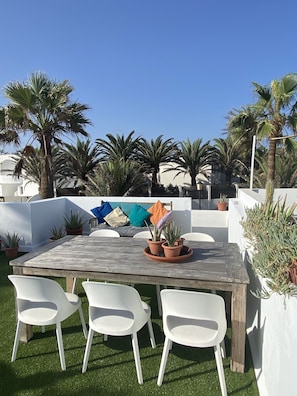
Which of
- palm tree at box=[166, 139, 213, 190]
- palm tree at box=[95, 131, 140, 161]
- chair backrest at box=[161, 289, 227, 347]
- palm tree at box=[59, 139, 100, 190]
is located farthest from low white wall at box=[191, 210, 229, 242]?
chair backrest at box=[161, 289, 227, 347]

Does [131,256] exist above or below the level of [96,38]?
below

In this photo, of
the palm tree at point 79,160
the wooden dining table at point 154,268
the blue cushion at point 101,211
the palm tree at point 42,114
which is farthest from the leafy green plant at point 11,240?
the palm tree at point 79,160

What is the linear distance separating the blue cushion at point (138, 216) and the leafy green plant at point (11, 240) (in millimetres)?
2564

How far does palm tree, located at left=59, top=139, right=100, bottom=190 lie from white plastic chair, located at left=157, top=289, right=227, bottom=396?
9.84 metres

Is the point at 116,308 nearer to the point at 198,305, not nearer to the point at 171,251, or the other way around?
the point at 198,305

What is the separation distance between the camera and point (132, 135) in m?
12.6

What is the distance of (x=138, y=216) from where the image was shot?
612 centimetres

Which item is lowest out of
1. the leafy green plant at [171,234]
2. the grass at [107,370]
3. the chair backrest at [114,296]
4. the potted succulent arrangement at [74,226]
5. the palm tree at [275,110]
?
the grass at [107,370]

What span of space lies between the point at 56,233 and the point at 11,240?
3.34ft

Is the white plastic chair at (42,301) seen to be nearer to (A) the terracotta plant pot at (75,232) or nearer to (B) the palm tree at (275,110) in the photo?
(A) the terracotta plant pot at (75,232)

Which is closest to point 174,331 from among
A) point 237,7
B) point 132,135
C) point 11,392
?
point 11,392

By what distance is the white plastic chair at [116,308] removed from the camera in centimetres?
190

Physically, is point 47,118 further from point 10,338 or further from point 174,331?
point 174,331

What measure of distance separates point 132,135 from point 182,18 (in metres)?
6.36
